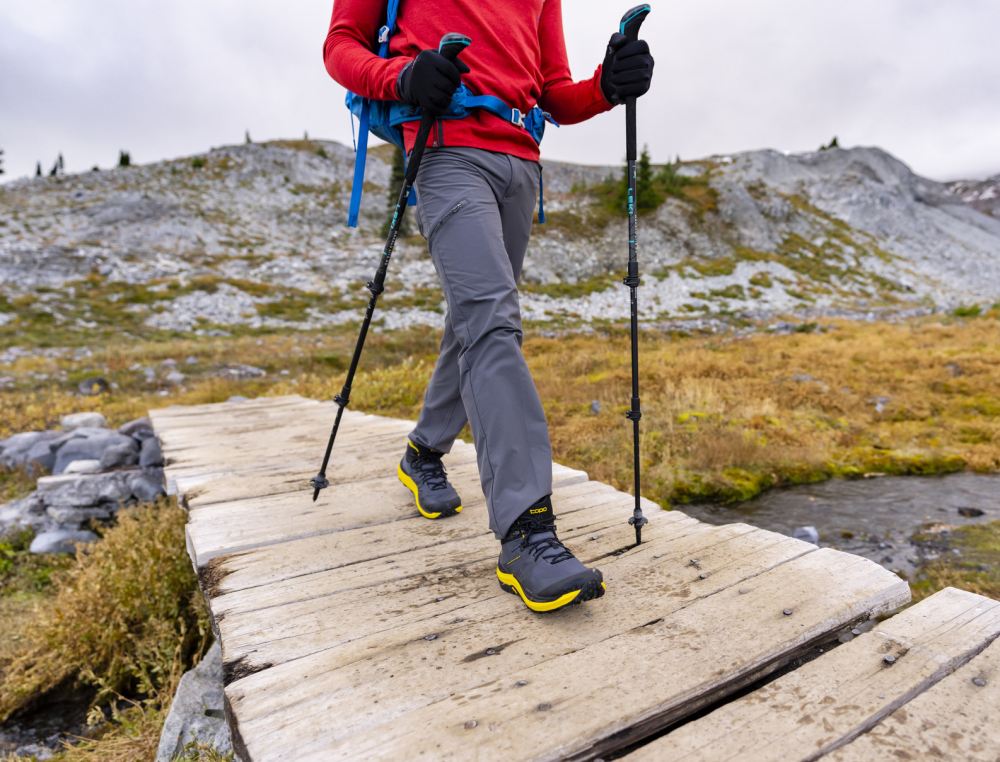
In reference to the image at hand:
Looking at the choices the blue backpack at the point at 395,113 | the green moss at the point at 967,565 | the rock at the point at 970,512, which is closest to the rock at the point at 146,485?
the blue backpack at the point at 395,113

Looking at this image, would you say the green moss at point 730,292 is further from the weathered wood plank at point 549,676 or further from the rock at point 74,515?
the weathered wood plank at point 549,676

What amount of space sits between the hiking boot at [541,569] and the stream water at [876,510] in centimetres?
349

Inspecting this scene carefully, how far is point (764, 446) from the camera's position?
23.4 feet

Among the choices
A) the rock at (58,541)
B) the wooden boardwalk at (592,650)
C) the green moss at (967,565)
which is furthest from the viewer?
the rock at (58,541)

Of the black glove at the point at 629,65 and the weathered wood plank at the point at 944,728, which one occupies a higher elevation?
the black glove at the point at 629,65

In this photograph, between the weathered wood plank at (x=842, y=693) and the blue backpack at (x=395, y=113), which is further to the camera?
the blue backpack at (x=395, y=113)

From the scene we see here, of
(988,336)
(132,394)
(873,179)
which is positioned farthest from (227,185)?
(873,179)

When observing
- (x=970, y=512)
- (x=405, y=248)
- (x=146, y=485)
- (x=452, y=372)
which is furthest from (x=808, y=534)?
(x=405, y=248)

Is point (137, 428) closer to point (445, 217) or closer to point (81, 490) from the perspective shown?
point (81, 490)

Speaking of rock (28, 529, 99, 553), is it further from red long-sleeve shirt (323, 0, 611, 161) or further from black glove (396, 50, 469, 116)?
black glove (396, 50, 469, 116)

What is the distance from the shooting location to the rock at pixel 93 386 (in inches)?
469

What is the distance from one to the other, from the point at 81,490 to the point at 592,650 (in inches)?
231

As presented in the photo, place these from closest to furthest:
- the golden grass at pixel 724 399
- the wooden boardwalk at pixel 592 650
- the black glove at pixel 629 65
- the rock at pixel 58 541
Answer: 1. the wooden boardwalk at pixel 592 650
2. the black glove at pixel 629 65
3. the rock at pixel 58 541
4. the golden grass at pixel 724 399

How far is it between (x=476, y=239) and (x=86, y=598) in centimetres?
352
